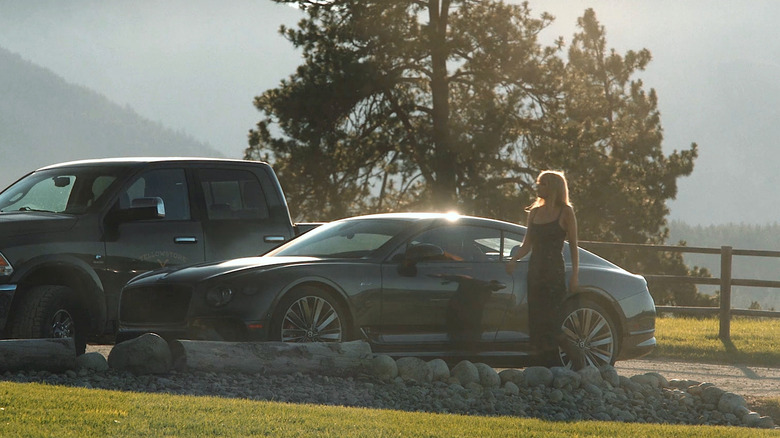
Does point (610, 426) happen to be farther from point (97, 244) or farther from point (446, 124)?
point (446, 124)

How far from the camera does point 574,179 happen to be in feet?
110

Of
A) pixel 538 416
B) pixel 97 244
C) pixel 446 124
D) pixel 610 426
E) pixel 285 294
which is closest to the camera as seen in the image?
pixel 610 426

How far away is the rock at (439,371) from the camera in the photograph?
1012 centimetres

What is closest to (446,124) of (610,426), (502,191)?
(502,191)

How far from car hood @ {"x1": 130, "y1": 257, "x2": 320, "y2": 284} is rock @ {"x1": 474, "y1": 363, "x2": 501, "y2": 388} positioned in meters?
1.74

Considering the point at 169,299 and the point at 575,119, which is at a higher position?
the point at 575,119

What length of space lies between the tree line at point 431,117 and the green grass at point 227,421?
2325 cm

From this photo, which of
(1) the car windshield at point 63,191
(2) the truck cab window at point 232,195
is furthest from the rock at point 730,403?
(1) the car windshield at point 63,191

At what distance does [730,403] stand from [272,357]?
13.2 feet

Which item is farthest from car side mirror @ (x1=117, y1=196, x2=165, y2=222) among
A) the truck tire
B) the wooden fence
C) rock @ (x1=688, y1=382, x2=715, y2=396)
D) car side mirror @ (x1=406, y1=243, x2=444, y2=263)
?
the wooden fence

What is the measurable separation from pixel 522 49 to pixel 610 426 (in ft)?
82.7

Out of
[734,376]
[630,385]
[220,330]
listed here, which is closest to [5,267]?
[220,330]

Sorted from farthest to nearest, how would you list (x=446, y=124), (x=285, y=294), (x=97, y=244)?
(x=446, y=124) < (x=97, y=244) < (x=285, y=294)

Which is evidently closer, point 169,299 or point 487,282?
point 169,299
